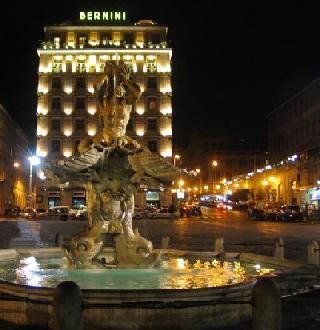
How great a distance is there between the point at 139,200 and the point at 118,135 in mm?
71907

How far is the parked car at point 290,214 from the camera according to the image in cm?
5544

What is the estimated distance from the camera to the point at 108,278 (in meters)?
12.2

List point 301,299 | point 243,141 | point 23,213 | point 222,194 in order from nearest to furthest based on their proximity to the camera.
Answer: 1. point 301,299
2. point 23,213
3. point 222,194
4. point 243,141

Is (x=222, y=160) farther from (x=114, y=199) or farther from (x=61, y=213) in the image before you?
(x=114, y=199)

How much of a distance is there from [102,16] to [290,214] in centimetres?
5136

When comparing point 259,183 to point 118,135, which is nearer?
point 118,135

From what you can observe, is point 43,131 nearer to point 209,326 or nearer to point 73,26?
point 73,26

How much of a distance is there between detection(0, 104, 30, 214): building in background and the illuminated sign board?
20.3m

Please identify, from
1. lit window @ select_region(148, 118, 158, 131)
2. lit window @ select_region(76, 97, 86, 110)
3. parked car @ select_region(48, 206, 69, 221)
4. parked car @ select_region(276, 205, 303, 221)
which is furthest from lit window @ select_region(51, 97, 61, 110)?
parked car @ select_region(276, 205, 303, 221)

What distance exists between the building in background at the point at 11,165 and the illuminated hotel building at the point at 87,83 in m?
4.98

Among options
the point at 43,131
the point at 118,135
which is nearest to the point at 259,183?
the point at 43,131

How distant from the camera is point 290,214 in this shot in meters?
56.0

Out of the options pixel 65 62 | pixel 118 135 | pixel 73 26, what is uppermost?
pixel 73 26

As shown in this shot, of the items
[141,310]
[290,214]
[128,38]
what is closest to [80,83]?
[128,38]
